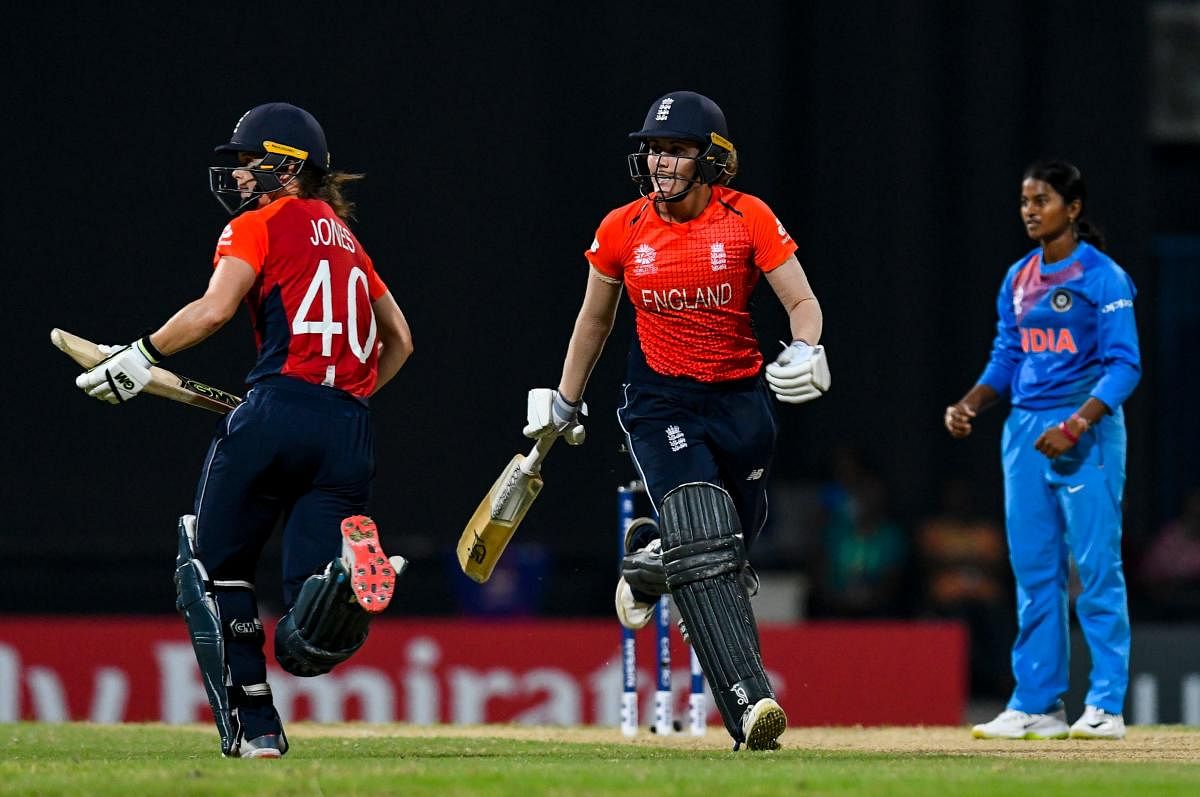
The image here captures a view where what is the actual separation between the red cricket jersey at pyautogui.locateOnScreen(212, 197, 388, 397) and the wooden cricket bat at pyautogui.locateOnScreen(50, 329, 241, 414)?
273 millimetres

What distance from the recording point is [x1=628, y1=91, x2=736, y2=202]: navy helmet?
5.98 metres

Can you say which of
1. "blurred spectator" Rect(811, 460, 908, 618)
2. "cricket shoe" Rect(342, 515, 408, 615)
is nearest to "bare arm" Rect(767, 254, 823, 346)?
"cricket shoe" Rect(342, 515, 408, 615)

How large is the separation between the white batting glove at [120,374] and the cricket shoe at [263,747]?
3.40 feet

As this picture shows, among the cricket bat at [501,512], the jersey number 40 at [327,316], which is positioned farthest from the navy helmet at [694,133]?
the cricket bat at [501,512]

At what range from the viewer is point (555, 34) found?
1197 cm

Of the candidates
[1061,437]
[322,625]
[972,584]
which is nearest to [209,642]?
[322,625]

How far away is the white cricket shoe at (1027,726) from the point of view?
695 centimetres

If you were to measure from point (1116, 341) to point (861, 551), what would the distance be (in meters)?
4.70

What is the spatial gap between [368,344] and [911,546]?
6353 millimetres

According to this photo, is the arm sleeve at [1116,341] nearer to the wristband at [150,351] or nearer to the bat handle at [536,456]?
the bat handle at [536,456]

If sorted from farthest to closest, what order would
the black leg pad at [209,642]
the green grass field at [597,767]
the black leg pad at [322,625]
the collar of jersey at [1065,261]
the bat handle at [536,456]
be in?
the collar of jersey at [1065,261]
the bat handle at [536,456]
the black leg pad at [209,642]
the black leg pad at [322,625]
the green grass field at [597,767]

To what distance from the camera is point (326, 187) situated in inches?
241

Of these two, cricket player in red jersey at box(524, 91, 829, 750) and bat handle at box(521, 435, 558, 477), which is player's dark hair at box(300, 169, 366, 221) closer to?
cricket player in red jersey at box(524, 91, 829, 750)

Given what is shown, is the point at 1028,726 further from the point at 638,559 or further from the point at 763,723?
the point at 763,723
